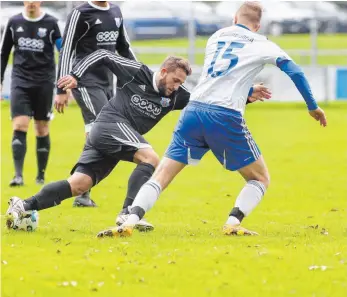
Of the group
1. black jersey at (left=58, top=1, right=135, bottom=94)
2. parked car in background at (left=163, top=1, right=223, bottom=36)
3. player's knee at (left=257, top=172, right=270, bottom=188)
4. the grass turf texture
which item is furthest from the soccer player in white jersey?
parked car in background at (left=163, top=1, right=223, bottom=36)

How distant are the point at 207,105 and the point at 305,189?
538cm

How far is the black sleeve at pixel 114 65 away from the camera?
32.2 feet

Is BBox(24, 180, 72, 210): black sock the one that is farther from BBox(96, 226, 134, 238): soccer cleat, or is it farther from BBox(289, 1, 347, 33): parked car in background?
BBox(289, 1, 347, 33): parked car in background

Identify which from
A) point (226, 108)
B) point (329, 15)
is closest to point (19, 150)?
point (226, 108)

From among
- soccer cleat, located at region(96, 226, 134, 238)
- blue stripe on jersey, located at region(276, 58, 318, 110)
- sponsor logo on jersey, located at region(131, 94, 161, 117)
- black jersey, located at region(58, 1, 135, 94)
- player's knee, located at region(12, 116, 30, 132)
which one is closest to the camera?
soccer cleat, located at region(96, 226, 134, 238)

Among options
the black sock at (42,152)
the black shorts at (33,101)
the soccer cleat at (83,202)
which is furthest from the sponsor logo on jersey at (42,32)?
the soccer cleat at (83,202)

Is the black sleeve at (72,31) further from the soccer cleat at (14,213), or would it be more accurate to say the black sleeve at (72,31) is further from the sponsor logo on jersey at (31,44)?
the soccer cleat at (14,213)

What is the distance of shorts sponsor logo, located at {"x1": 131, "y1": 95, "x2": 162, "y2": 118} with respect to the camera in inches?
387

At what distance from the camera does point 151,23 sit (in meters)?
45.3

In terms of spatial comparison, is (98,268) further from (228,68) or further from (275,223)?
(275,223)

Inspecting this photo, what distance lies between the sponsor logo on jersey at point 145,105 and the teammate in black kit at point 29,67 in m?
4.44

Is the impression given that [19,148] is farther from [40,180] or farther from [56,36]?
[56,36]

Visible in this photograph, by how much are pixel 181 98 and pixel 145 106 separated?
0.39 m

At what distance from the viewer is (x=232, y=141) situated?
917 cm
